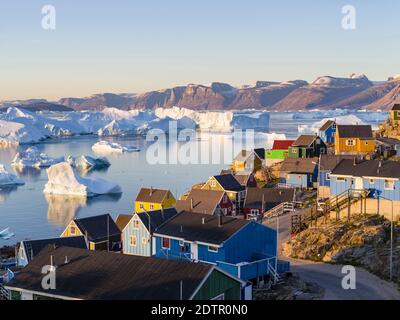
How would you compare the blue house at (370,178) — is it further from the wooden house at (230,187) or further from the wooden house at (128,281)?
the wooden house at (128,281)

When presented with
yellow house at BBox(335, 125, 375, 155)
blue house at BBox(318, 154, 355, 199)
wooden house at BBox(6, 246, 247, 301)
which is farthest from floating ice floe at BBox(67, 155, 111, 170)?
wooden house at BBox(6, 246, 247, 301)

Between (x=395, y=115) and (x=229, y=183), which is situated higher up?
(x=395, y=115)

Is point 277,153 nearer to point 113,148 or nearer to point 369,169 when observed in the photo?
point 369,169

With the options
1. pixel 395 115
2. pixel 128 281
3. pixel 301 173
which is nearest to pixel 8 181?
pixel 301 173

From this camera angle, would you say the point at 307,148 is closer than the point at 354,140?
No

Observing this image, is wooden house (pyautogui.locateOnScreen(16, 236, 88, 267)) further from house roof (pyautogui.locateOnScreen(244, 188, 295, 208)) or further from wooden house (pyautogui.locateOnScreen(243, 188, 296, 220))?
house roof (pyautogui.locateOnScreen(244, 188, 295, 208))
